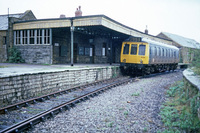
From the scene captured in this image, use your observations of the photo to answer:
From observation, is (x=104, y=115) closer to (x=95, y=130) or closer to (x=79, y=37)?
(x=95, y=130)

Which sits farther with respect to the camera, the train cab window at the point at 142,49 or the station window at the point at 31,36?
the station window at the point at 31,36

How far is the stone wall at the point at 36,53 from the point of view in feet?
54.8

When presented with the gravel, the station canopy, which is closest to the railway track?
the gravel

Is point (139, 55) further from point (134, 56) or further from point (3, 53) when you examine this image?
point (3, 53)

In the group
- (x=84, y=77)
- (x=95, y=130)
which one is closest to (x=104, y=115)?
(x=95, y=130)

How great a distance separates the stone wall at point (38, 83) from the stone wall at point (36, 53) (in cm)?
562

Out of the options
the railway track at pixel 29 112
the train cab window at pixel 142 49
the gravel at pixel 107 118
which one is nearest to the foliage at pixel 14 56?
the train cab window at pixel 142 49

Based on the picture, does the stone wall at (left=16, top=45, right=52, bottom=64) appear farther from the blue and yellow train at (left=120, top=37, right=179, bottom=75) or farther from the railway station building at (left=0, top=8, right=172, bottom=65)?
the blue and yellow train at (left=120, top=37, right=179, bottom=75)

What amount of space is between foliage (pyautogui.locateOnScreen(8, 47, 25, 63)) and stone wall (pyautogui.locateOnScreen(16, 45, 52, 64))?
33cm

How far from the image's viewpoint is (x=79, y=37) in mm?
22359

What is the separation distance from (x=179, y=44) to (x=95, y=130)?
128ft

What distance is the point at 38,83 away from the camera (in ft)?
27.2

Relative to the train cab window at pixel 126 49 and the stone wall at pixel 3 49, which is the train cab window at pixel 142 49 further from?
the stone wall at pixel 3 49

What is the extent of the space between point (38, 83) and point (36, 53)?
972 cm
